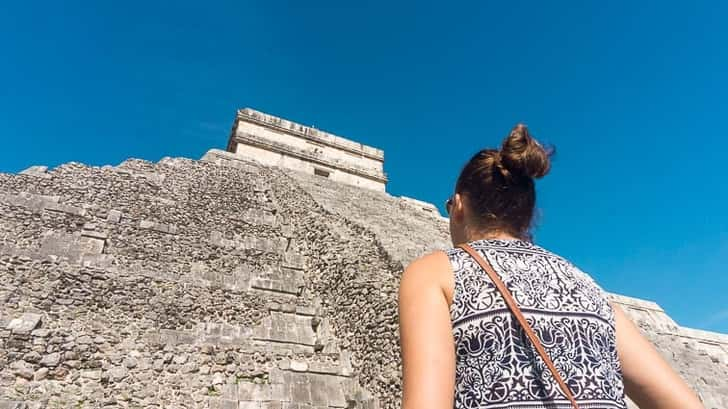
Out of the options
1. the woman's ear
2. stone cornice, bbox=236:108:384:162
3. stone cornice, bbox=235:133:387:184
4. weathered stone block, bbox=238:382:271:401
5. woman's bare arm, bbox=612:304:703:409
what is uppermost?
stone cornice, bbox=236:108:384:162

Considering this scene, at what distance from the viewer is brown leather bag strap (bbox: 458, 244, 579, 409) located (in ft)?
3.85

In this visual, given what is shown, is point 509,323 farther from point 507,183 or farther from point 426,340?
point 507,183

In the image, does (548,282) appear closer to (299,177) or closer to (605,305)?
(605,305)

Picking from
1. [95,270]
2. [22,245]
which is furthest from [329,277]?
[22,245]

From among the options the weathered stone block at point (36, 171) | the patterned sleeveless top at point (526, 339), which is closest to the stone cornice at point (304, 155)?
the weathered stone block at point (36, 171)

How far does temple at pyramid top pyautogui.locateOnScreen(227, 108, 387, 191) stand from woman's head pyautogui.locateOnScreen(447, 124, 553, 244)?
64.7 ft

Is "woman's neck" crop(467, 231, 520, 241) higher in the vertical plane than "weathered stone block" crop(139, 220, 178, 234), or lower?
lower

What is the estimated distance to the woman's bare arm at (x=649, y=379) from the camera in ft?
4.88

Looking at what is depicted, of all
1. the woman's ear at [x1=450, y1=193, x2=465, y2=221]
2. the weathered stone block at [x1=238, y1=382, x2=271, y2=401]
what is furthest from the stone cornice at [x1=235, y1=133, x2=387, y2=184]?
the woman's ear at [x1=450, y1=193, x2=465, y2=221]

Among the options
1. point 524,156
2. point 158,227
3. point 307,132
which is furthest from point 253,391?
point 307,132

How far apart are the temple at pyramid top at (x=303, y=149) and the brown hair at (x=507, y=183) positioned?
19.7 meters

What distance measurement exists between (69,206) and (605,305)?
1157 cm

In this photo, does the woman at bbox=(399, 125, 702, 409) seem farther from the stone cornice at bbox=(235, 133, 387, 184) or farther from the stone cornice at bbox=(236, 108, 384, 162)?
the stone cornice at bbox=(236, 108, 384, 162)

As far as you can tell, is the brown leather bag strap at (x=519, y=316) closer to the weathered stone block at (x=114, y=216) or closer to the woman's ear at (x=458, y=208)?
the woman's ear at (x=458, y=208)
